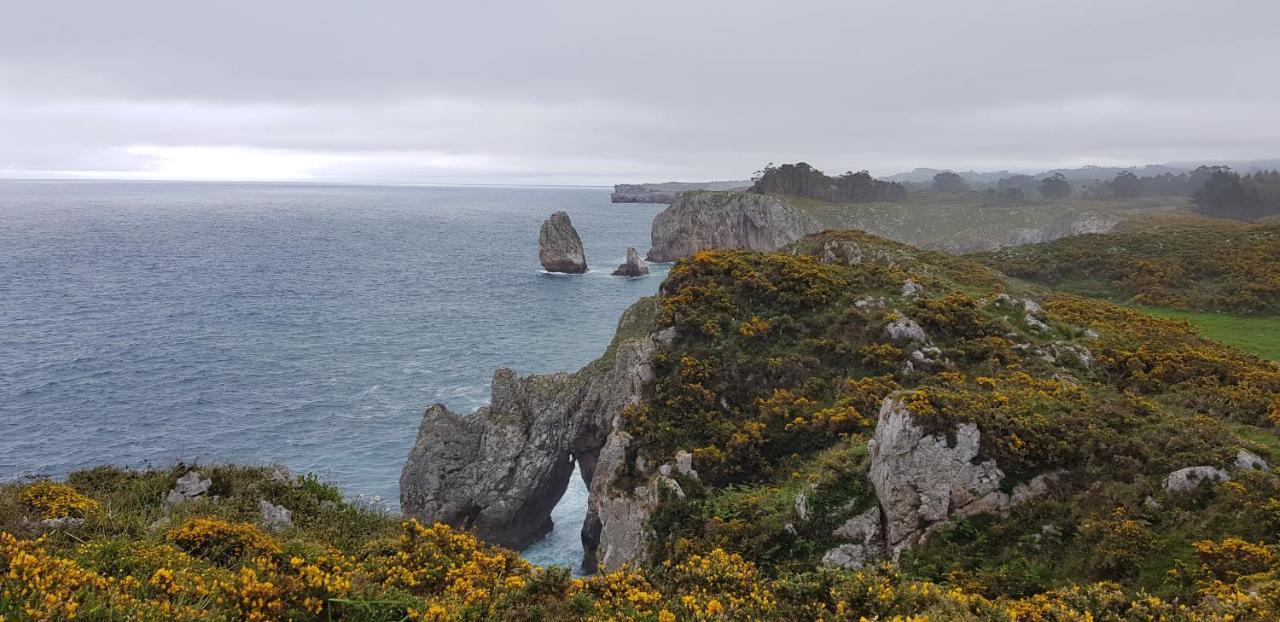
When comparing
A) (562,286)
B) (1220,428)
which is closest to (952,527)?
(1220,428)

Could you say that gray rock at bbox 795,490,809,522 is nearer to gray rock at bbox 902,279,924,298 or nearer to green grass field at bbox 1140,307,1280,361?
gray rock at bbox 902,279,924,298

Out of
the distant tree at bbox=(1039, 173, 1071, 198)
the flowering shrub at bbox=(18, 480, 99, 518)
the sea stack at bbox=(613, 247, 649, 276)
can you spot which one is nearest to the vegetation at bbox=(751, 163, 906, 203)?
the sea stack at bbox=(613, 247, 649, 276)

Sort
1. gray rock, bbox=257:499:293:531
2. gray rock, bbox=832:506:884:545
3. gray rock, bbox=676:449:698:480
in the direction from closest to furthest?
gray rock, bbox=257:499:293:531, gray rock, bbox=832:506:884:545, gray rock, bbox=676:449:698:480

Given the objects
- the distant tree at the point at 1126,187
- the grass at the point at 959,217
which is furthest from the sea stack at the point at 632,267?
the distant tree at the point at 1126,187

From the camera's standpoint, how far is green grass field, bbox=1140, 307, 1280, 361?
2525cm

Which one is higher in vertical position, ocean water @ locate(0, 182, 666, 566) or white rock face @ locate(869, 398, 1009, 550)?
white rock face @ locate(869, 398, 1009, 550)

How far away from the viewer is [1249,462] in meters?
13.3

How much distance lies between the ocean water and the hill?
7431 mm

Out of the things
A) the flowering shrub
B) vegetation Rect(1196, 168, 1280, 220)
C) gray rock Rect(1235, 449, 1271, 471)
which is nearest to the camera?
the flowering shrub

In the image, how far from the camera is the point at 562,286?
89.9 m

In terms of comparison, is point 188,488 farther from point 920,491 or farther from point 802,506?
point 920,491

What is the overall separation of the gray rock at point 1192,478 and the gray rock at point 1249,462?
0.50m

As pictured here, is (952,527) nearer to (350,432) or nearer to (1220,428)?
(1220,428)

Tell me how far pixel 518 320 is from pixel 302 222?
5530 inches
